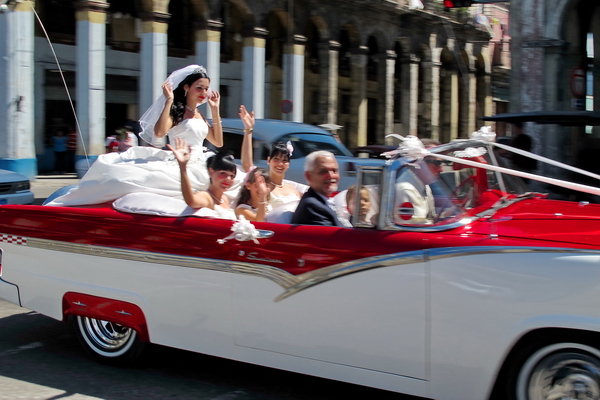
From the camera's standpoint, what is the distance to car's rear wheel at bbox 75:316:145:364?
4.74 metres

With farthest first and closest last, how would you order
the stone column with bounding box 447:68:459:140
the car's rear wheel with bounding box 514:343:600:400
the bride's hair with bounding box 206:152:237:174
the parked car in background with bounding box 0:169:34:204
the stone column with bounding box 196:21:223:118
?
1. the stone column with bounding box 447:68:459:140
2. the stone column with bounding box 196:21:223:118
3. the parked car in background with bounding box 0:169:34:204
4. the bride's hair with bounding box 206:152:237:174
5. the car's rear wheel with bounding box 514:343:600:400

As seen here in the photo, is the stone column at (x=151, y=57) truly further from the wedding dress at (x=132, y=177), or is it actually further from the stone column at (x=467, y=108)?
the stone column at (x=467, y=108)

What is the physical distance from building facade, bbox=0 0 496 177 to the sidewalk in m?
0.51

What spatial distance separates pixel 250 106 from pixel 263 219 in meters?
19.8

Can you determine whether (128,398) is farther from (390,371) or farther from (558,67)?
(558,67)

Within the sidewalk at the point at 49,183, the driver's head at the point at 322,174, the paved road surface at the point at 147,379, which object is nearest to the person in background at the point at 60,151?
the sidewalk at the point at 49,183

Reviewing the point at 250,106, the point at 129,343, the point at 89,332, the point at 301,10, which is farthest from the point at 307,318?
the point at 301,10

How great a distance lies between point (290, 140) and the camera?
1146 centimetres

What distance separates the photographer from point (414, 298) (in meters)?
3.50

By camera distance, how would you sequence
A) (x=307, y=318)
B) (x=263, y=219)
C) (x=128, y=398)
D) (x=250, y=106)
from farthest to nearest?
1. (x=250, y=106)
2. (x=263, y=219)
3. (x=128, y=398)
4. (x=307, y=318)

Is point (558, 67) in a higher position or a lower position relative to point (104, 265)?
higher

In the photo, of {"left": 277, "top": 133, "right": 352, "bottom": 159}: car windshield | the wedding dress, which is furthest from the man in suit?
{"left": 277, "top": 133, "right": 352, "bottom": 159}: car windshield

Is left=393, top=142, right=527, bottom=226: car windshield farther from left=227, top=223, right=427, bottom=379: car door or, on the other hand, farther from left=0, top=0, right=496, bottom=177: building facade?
left=0, top=0, right=496, bottom=177: building facade

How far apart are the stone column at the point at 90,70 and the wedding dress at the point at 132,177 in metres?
13.8
